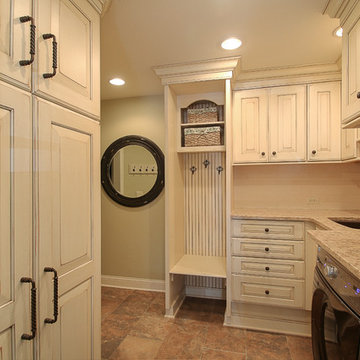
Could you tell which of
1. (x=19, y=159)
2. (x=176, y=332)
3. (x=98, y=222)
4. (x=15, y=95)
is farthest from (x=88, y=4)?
(x=176, y=332)

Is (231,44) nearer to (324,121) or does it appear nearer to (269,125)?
(269,125)

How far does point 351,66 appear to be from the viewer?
1550mm

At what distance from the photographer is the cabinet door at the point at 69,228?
1025 millimetres

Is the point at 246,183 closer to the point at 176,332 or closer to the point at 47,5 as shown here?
the point at 176,332

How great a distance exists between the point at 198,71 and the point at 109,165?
160cm

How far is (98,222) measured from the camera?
142cm

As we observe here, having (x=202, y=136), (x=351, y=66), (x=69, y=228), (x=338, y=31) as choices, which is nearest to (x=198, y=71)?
(x=202, y=136)

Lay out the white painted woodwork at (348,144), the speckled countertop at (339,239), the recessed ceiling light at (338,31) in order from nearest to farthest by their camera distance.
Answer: the speckled countertop at (339,239) → the recessed ceiling light at (338,31) → the white painted woodwork at (348,144)

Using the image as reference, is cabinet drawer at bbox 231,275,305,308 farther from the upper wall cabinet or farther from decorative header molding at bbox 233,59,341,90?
decorative header molding at bbox 233,59,341,90

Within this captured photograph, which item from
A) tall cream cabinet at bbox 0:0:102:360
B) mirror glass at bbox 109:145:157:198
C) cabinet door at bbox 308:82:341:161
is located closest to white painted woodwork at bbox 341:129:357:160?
cabinet door at bbox 308:82:341:161

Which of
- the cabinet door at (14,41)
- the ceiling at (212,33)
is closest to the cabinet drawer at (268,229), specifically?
the ceiling at (212,33)

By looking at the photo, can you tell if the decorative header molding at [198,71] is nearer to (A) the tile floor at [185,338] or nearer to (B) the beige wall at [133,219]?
(B) the beige wall at [133,219]

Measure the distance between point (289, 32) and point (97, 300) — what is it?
219cm

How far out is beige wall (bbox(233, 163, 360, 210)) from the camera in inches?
103
